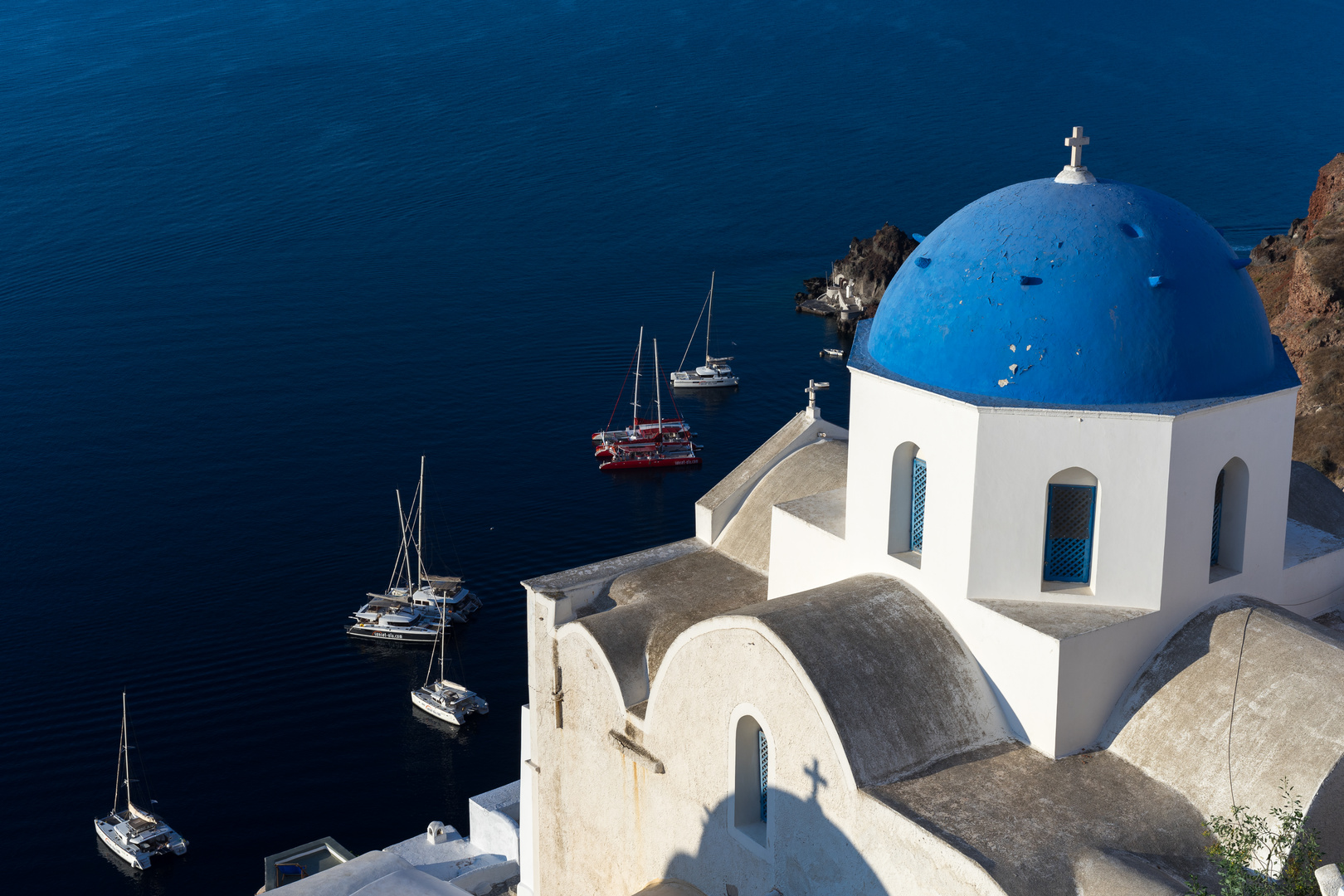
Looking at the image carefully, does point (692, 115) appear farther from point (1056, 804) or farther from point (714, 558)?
point (1056, 804)

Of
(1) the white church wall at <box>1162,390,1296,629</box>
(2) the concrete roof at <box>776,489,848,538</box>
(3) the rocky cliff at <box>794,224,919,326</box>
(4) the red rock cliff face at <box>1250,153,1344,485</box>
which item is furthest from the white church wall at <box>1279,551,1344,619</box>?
(3) the rocky cliff at <box>794,224,919,326</box>

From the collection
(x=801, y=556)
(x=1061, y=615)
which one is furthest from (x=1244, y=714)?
(x=801, y=556)

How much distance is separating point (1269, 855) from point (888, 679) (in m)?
3.97

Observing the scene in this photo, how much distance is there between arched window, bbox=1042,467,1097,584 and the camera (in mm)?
13961

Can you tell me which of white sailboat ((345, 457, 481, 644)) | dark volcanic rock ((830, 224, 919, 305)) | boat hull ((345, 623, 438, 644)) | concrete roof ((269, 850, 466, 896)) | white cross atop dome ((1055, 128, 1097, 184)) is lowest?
boat hull ((345, 623, 438, 644))

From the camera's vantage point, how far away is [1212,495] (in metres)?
14.1

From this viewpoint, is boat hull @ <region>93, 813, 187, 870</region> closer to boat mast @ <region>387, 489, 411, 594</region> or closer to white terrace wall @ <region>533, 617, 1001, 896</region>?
Result: boat mast @ <region>387, 489, 411, 594</region>

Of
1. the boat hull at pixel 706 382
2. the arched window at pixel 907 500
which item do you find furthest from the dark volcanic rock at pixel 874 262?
the arched window at pixel 907 500

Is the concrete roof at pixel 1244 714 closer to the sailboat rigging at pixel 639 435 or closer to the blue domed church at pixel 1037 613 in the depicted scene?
the blue domed church at pixel 1037 613

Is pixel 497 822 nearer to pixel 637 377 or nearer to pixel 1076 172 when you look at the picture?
pixel 1076 172

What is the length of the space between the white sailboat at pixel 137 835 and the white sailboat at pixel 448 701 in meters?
8.06

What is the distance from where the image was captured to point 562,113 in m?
104

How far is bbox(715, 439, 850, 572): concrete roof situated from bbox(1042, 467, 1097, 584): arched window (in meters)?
6.34

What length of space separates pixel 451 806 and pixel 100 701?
12475 millimetres
